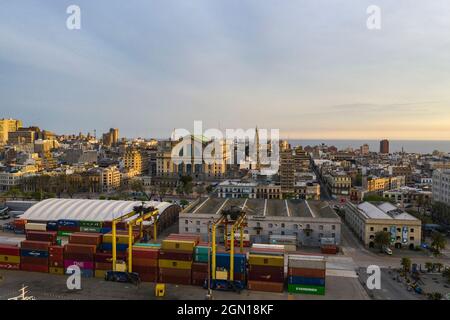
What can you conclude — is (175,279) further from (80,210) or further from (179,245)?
(80,210)

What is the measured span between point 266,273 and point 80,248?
11.8m

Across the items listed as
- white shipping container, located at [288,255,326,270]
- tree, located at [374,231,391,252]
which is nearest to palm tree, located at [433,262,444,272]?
tree, located at [374,231,391,252]

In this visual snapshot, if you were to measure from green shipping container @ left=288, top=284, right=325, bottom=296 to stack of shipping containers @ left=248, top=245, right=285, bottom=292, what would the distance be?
1.80 feet

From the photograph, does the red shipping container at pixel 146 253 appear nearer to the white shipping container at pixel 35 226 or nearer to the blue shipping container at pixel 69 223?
the blue shipping container at pixel 69 223

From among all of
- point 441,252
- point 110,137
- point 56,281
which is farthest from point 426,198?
point 110,137

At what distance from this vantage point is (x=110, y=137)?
589 ft

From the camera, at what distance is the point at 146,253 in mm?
22406

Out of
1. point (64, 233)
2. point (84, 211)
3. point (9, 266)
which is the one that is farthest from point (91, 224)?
point (9, 266)

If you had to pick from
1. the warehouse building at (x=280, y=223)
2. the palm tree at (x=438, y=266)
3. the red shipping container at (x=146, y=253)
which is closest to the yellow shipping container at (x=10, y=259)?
the red shipping container at (x=146, y=253)

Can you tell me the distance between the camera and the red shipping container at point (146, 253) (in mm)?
22250

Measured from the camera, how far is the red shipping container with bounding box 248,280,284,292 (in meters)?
20.8

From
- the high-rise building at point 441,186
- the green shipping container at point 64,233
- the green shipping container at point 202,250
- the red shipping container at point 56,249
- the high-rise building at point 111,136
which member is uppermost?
the high-rise building at point 111,136

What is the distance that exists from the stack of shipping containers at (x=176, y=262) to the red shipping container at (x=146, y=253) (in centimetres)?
33
